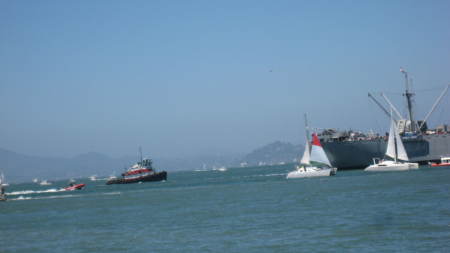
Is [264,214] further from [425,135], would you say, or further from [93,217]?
[425,135]

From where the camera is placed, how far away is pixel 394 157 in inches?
4365


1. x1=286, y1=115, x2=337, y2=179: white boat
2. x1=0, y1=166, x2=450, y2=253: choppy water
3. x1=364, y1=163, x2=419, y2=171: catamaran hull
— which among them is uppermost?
x1=286, y1=115, x2=337, y2=179: white boat

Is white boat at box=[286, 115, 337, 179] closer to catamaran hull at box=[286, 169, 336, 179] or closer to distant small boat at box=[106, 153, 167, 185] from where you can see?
catamaran hull at box=[286, 169, 336, 179]

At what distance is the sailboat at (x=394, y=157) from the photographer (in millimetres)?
106625

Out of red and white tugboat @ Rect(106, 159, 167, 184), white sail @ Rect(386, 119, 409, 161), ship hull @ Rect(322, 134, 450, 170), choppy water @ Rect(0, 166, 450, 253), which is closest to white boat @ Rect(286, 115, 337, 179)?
white sail @ Rect(386, 119, 409, 161)

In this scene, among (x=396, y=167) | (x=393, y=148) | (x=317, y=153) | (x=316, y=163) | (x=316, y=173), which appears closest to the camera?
(x=316, y=173)

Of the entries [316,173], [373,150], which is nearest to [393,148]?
[373,150]

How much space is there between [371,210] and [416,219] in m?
6.71

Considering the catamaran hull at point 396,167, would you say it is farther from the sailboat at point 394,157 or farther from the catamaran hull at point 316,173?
the catamaran hull at point 316,173

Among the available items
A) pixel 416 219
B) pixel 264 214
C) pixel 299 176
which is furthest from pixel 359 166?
pixel 416 219

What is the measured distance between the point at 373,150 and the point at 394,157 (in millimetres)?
14579

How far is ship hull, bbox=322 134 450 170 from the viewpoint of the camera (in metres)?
124

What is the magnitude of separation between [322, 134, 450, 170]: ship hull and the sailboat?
9117 mm

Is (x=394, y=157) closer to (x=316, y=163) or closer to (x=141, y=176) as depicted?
(x=316, y=163)
